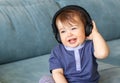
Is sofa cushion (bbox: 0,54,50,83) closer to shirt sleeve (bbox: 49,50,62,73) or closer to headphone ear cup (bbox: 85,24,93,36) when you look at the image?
shirt sleeve (bbox: 49,50,62,73)

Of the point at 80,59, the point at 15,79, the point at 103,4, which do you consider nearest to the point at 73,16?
the point at 80,59

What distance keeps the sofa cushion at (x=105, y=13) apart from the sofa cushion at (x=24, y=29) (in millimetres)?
200

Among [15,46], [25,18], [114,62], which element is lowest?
[114,62]

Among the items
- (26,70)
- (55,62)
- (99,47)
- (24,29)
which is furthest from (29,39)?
(99,47)

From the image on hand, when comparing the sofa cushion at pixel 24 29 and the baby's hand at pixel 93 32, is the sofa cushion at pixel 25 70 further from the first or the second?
the baby's hand at pixel 93 32

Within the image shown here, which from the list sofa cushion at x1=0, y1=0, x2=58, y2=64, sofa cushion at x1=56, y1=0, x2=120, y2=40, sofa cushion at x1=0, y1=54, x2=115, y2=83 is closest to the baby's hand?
sofa cushion at x1=0, y1=54, x2=115, y2=83

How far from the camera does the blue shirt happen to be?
4.25ft

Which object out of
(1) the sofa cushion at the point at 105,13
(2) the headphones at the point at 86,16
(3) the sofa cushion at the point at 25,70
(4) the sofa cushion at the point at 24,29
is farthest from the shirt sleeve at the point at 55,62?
(1) the sofa cushion at the point at 105,13

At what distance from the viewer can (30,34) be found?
6.01 feet

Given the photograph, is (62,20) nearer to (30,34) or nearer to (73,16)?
(73,16)

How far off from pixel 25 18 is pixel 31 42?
0.53 ft

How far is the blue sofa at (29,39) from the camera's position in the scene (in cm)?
162

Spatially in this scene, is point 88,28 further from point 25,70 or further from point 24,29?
point 24,29

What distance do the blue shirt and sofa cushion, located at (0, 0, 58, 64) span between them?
0.52 meters
